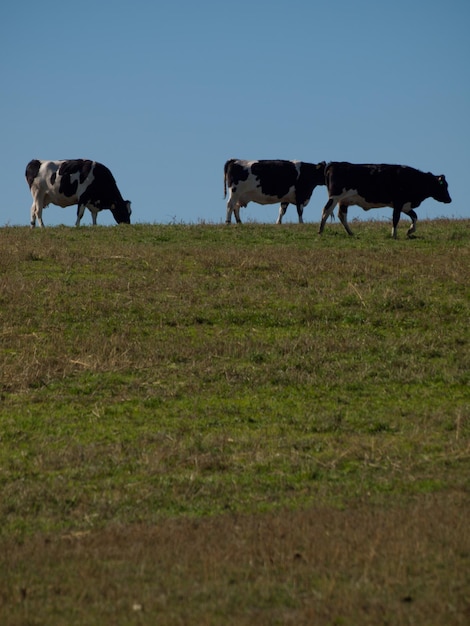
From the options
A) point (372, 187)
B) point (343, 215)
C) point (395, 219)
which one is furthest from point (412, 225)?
point (372, 187)

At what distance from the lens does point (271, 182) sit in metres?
34.8

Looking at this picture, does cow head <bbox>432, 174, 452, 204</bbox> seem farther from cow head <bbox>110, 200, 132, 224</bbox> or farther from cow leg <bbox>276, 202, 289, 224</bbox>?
cow head <bbox>110, 200, 132, 224</bbox>

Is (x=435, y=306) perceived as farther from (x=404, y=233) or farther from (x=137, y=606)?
(x=137, y=606)

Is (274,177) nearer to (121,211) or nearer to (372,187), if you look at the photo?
(121,211)

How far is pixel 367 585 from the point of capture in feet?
23.5

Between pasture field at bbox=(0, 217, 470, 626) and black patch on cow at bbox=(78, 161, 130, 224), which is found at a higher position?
black patch on cow at bbox=(78, 161, 130, 224)

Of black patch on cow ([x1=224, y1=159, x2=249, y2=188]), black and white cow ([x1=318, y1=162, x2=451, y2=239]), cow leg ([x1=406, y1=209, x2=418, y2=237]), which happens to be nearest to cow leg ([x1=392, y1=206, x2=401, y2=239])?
black and white cow ([x1=318, y1=162, x2=451, y2=239])

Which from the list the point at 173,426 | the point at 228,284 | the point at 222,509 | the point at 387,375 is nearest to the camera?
the point at 222,509

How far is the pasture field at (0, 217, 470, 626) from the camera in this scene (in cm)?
728

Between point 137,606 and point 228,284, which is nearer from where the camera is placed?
point 137,606

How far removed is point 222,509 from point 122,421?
129 inches

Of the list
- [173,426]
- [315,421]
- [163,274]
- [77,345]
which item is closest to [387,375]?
[315,421]

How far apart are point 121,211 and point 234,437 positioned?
2567 centimetres

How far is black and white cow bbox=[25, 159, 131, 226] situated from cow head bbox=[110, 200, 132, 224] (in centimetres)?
100
